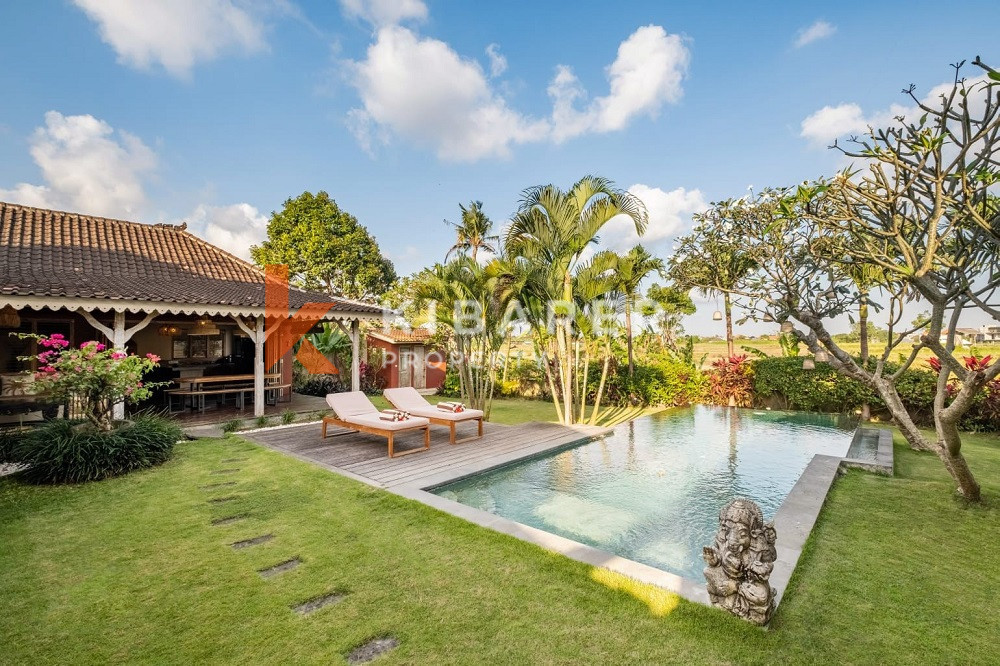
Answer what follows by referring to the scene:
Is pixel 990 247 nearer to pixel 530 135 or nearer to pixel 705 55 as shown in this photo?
pixel 705 55

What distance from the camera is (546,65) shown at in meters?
15.9

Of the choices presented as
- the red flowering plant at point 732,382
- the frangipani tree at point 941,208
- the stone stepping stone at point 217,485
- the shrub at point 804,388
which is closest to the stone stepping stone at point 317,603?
the stone stepping stone at point 217,485

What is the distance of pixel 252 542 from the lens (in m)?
4.68

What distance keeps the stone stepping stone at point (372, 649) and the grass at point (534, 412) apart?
9.77 m

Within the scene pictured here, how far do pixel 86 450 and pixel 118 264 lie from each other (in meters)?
7.43

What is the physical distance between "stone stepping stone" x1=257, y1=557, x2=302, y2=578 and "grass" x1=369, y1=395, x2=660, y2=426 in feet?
28.9

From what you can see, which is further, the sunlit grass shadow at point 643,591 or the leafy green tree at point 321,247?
the leafy green tree at point 321,247

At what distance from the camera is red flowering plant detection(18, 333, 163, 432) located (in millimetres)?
7016

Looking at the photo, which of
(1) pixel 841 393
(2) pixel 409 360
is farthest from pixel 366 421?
(1) pixel 841 393

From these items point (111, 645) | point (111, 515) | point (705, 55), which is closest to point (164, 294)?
point (111, 515)

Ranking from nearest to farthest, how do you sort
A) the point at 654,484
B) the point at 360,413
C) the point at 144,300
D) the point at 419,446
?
the point at 654,484 < the point at 419,446 < the point at 144,300 < the point at 360,413

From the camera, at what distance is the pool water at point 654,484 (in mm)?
5457

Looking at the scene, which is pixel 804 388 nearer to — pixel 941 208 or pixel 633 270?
pixel 633 270

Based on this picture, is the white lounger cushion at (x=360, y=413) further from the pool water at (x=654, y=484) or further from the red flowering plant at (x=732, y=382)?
the red flowering plant at (x=732, y=382)
